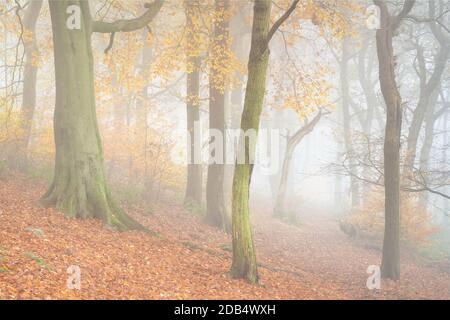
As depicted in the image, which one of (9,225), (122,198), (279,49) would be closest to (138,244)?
(9,225)

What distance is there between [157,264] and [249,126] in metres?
3.58

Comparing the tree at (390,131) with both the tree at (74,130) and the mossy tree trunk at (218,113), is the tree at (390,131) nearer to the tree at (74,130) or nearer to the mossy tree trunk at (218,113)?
the mossy tree trunk at (218,113)

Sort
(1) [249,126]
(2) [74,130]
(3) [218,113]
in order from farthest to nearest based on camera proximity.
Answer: (3) [218,113] → (2) [74,130] → (1) [249,126]

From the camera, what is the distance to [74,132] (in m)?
10.3

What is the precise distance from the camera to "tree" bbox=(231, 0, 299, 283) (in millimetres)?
8195

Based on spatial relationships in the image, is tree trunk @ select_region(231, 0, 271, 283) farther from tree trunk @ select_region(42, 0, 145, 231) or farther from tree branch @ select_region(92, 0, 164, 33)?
tree branch @ select_region(92, 0, 164, 33)

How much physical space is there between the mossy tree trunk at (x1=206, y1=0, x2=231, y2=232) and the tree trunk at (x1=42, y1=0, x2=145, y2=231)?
197 inches

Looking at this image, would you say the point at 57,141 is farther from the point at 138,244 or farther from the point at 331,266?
the point at 331,266

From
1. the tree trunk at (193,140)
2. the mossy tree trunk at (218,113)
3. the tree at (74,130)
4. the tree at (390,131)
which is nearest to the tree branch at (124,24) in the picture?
the tree at (74,130)

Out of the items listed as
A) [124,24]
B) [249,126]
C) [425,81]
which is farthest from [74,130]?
[425,81]

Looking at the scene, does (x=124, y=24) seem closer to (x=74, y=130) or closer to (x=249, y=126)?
(x=74, y=130)
